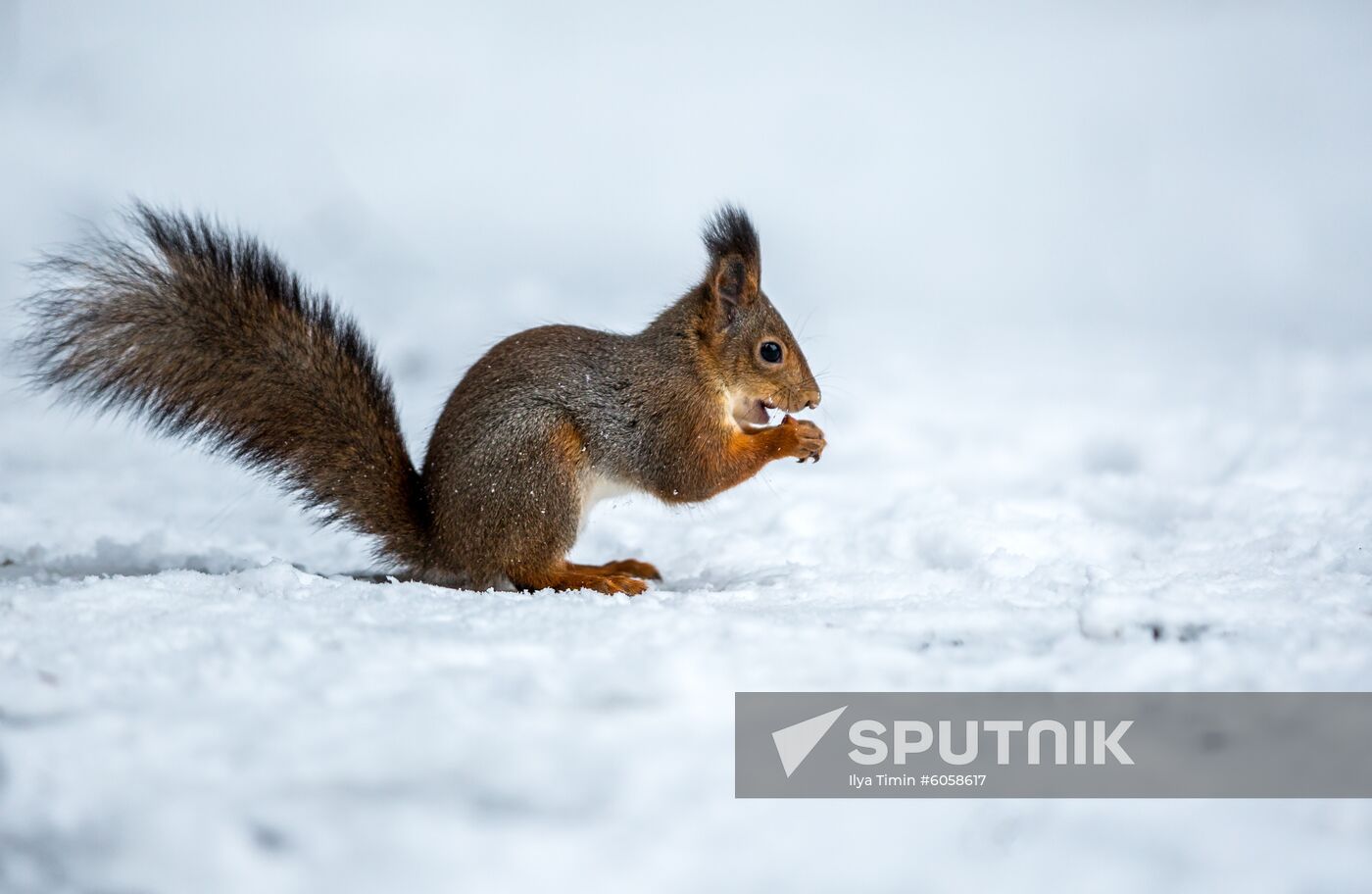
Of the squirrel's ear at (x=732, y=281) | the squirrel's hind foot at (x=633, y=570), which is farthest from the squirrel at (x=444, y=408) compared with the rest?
the squirrel's hind foot at (x=633, y=570)

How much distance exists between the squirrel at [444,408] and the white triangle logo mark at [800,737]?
927 mm

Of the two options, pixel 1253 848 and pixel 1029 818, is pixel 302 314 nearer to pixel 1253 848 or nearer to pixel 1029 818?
pixel 1029 818

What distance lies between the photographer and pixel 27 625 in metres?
1.73

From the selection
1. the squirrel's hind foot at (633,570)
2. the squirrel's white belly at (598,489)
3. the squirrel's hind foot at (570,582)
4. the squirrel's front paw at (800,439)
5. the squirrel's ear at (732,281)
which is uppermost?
the squirrel's ear at (732,281)

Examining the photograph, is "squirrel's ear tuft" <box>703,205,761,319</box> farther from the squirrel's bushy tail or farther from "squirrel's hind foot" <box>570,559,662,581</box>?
the squirrel's bushy tail

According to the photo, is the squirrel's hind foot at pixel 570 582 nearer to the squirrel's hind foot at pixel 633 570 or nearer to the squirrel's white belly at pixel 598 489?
the squirrel's white belly at pixel 598 489

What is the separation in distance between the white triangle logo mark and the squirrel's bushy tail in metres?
1.18

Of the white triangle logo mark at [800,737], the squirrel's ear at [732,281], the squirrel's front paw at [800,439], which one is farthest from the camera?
the squirrel's ear at [732,281]

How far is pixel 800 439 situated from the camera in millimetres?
2414

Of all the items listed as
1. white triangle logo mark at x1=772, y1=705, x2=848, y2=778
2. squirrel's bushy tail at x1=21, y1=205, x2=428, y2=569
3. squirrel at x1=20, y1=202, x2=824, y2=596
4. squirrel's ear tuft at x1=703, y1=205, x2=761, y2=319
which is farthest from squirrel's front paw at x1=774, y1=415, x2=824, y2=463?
white triangle logo mark at x1=772, y1=705, x2=848, y2=778

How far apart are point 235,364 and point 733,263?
1012mm

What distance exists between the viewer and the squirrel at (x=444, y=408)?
85.3 inches

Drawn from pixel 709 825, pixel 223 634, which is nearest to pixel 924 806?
pixel 709 825

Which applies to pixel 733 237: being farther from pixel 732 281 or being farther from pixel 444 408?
pixel 444 408
